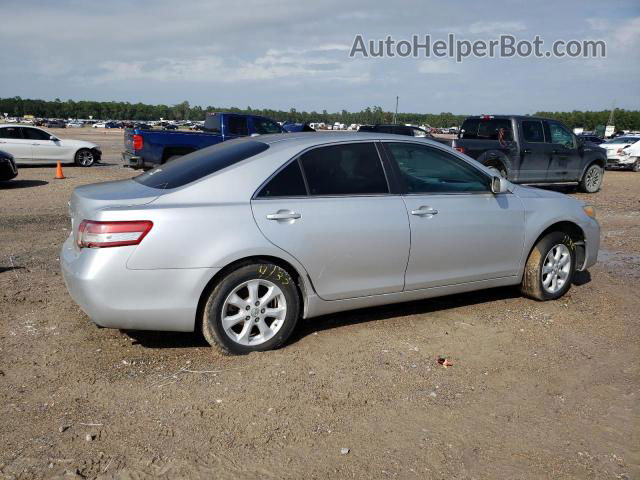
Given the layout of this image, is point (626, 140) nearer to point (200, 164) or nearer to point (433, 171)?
point (433, 171)

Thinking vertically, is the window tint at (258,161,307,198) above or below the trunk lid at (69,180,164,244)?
above

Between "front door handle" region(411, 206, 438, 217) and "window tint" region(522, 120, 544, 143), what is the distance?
1018cm

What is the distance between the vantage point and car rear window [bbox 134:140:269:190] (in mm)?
4512

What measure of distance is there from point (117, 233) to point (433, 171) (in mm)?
2753

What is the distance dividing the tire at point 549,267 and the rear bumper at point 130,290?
10.4ft

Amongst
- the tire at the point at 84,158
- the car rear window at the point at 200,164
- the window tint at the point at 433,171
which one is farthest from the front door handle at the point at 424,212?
the tire at the point at 84,158

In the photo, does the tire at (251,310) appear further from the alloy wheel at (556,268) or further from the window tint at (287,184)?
the alloy wheel at (556,268)

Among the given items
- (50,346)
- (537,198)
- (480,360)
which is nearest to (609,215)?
(537,198)

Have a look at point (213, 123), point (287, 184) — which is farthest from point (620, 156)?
point (287, 184)

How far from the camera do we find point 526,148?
14.1 meters

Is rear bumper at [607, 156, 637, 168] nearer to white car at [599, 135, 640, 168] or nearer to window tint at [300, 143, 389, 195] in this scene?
white car at [599, 135, 640, 168]

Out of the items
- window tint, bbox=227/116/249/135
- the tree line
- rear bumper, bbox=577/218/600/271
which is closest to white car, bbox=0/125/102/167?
window tint, bbox=227/116/249/135

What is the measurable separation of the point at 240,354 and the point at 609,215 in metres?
10.1

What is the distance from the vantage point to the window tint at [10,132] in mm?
18609
